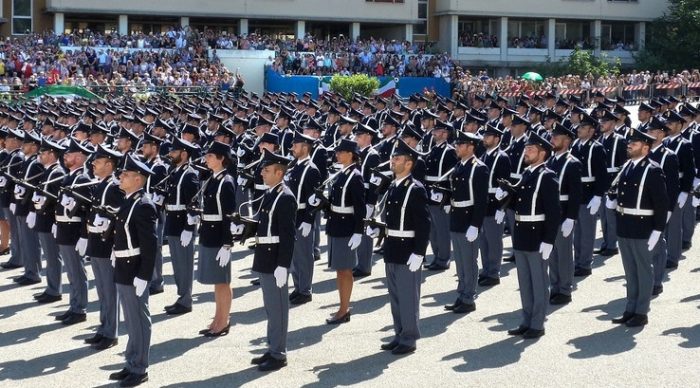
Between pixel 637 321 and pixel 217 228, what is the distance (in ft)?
13.2

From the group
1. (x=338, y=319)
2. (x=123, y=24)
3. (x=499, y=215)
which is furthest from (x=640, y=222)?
(x=123, y=24)

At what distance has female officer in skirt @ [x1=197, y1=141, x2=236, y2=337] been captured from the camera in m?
9.84

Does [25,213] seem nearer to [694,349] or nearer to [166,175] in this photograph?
[166,175]

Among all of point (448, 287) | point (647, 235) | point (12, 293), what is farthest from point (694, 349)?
point (12, 293)

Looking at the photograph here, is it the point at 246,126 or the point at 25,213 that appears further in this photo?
the point at 246,126

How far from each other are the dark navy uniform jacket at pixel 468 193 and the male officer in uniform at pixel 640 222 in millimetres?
1379

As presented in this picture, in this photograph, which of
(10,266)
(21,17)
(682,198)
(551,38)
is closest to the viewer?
(682,198)

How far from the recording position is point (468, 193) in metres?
10.8

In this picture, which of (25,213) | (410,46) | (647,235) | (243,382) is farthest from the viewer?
(410,46)

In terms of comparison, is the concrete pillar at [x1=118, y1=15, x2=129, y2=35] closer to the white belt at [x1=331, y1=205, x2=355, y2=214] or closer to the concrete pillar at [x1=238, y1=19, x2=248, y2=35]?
the concrete pillar at [x1=238, y1=19, x2=248, y2=35]

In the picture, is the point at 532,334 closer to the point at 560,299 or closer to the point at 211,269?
the point at 560,299

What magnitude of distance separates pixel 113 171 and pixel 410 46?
3777cm

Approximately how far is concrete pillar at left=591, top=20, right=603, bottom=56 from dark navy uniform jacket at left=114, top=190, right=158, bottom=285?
46232mm

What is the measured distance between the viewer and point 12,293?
11.8 m
